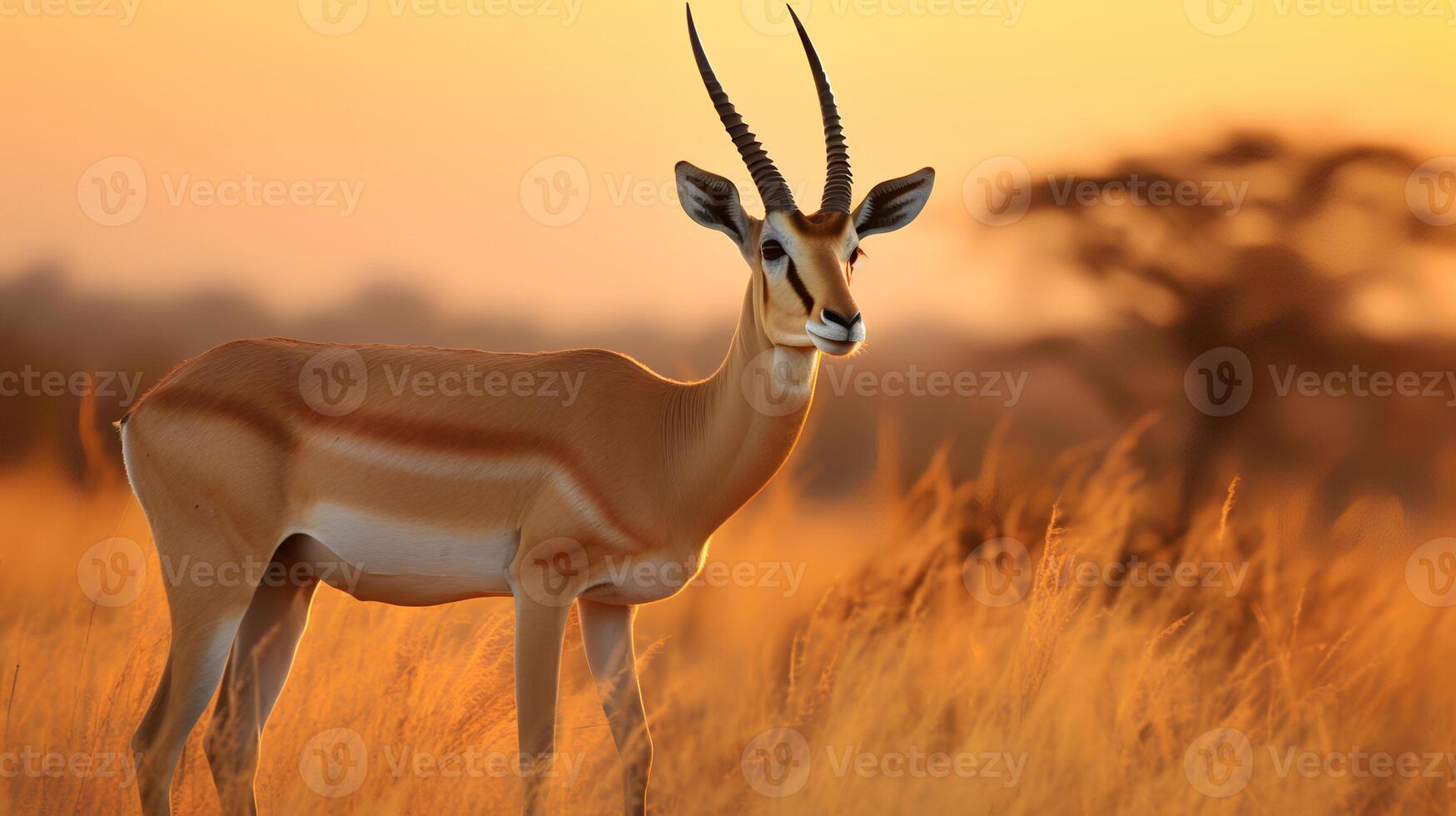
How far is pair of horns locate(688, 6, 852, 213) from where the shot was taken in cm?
627

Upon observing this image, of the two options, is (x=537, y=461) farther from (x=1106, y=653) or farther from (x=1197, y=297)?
(x=1197, y=297)

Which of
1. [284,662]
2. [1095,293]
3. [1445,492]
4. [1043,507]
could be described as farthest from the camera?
[1095,293]

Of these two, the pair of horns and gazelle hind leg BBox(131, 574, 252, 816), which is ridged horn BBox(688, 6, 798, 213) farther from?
gazelle hind leg BBox(131, 574, 252, 816)

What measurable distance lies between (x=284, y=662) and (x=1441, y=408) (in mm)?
12369

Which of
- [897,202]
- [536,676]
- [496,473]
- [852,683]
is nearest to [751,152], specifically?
[897,202]

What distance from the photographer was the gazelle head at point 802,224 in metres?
5.72

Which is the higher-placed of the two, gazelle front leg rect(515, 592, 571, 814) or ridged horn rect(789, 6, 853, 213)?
ridged horn rect(789, 6, 853, 213)

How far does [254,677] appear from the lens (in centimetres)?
677

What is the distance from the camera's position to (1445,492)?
14.0 meters

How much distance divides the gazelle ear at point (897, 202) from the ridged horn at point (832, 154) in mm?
179

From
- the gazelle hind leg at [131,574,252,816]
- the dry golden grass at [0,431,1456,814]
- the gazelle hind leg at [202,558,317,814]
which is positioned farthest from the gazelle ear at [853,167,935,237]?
the gazelle hind leg at [131,574,252,816]

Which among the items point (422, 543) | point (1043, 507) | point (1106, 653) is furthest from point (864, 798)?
point (1043, 507)

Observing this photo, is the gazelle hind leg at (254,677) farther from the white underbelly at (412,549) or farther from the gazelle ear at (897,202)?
the gazelle ear at (897,202)

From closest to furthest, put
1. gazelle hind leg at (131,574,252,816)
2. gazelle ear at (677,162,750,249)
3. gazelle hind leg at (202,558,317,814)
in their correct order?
gazelle hind leg at (131,574,252,816), gazelle ear at (677,162,750,249), gazelle hind leg at (202,558,317,814)
